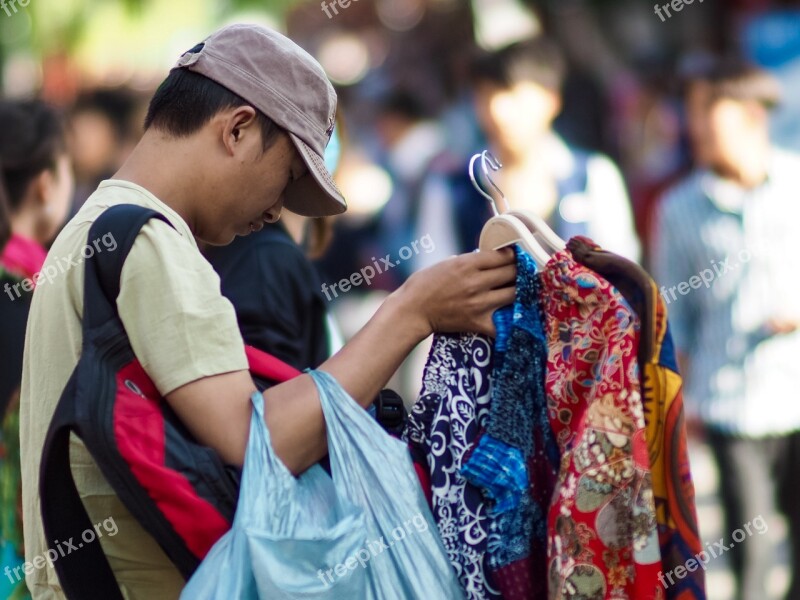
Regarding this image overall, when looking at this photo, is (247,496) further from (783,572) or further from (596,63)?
(596,63)

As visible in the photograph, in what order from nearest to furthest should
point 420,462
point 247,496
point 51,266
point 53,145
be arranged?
point 247,496 < point 51,266 < point 420,462 < point 53,145

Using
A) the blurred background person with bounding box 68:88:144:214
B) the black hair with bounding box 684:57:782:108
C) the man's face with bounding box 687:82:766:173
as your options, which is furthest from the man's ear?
the blurred background person with bounding box 68:88:144:214

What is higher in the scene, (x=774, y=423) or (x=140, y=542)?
(x=140, y=542)

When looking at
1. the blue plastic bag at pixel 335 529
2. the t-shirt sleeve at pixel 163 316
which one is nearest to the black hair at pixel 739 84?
the blue plastic bag at pixel 335 529

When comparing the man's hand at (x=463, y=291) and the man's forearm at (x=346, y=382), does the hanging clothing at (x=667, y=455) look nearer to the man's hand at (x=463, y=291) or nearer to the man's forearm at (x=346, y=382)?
the man's hand at (x=463, y=291)

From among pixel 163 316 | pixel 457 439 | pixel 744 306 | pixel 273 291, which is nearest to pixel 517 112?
pixel 744 306

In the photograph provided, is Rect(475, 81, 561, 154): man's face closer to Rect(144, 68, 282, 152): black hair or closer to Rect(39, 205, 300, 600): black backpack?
Rect(144, 68, 282, 152): black hair

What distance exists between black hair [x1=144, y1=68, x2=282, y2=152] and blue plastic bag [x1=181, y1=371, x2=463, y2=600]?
1.47 ft

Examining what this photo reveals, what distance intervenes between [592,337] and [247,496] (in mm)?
655

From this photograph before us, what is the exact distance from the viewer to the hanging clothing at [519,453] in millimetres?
2268

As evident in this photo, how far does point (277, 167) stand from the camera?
228 cm

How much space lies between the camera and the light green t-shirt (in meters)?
2.08

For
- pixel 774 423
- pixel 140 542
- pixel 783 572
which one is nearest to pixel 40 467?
pixel 140 542

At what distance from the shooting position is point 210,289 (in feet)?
7.03
